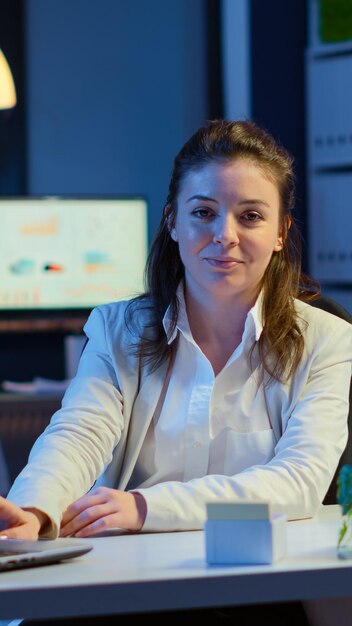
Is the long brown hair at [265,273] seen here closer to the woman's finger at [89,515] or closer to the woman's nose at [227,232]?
the woman's nose at [227,232]

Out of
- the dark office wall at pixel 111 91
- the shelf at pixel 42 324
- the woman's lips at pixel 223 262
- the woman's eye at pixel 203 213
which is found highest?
the dark office wall at pixel 111 91

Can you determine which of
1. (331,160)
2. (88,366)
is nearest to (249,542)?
(88,366)

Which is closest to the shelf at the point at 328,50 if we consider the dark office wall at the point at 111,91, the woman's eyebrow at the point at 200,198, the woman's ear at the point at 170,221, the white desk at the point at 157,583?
the dark office wall at the point at 111,91

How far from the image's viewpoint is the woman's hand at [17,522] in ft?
5.15

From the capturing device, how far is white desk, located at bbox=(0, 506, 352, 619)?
3.97 ft


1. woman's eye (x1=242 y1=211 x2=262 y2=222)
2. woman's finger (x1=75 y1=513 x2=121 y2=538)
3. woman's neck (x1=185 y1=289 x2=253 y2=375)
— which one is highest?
woman's eye (x1=242 y1=211 x2=262 y2=222)

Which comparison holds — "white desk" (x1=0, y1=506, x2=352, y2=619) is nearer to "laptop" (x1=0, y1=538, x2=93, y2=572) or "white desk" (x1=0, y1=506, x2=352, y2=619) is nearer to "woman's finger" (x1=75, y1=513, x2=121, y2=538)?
"laptop" (x1=0, y1=538, x2=93, y2=572)

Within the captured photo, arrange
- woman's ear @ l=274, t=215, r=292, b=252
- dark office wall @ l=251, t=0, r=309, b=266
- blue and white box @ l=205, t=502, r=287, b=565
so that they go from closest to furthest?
1. blue and white box @ l=205, t=502, r=287, b=565
2. woman's ear @ l=274, t=215, r=292, b=252
3. dark office wall @ l=251, t=0, r=309, b=266

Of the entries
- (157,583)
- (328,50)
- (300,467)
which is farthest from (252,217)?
(328,50)

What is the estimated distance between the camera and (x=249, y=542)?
133 centimetres

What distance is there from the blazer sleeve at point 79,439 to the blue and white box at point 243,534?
36cm

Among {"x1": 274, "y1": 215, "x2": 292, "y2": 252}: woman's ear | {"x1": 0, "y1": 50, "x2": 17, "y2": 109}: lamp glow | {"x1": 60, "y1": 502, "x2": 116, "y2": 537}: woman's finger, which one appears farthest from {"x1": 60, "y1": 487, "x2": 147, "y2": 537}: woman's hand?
{"x1": 0, "y1": 50, "x2": 17, "y2": 109}: lamp glow

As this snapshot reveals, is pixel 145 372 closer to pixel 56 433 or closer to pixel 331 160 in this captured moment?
pixel 56 433

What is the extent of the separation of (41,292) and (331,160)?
1.36 m
